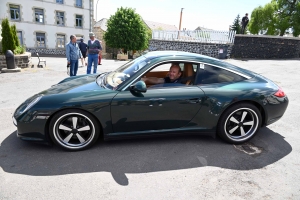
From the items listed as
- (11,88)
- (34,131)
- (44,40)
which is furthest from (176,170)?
(44,40)

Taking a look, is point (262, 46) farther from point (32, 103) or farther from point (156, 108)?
point (32, 103)

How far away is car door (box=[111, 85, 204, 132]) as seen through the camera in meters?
3.11

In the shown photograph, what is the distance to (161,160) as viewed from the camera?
3.10 meters

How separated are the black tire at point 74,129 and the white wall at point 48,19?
3192 centimetres

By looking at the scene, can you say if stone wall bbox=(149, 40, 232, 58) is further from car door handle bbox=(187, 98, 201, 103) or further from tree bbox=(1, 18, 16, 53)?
car door handle bbox=(187, 98, 201, 103)

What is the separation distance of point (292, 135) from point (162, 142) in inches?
94.0

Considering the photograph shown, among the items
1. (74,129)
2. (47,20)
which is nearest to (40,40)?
(47,20)

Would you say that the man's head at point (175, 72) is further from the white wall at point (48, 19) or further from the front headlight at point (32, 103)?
the white wall at point (48, 19)

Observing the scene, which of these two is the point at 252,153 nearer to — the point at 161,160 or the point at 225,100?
the point at 225,100

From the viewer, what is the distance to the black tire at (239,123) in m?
3.44

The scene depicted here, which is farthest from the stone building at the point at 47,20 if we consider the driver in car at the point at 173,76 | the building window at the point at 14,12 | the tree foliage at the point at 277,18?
the driver in car at the point at 173,76

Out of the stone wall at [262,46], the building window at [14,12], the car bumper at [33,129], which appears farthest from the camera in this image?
the building window at [14,12]

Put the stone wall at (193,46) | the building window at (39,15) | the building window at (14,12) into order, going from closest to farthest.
A: the stone wall at (193,46) < the building window at (14,12) < the building window at (39,15)

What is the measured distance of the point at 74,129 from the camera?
3.14 metres
